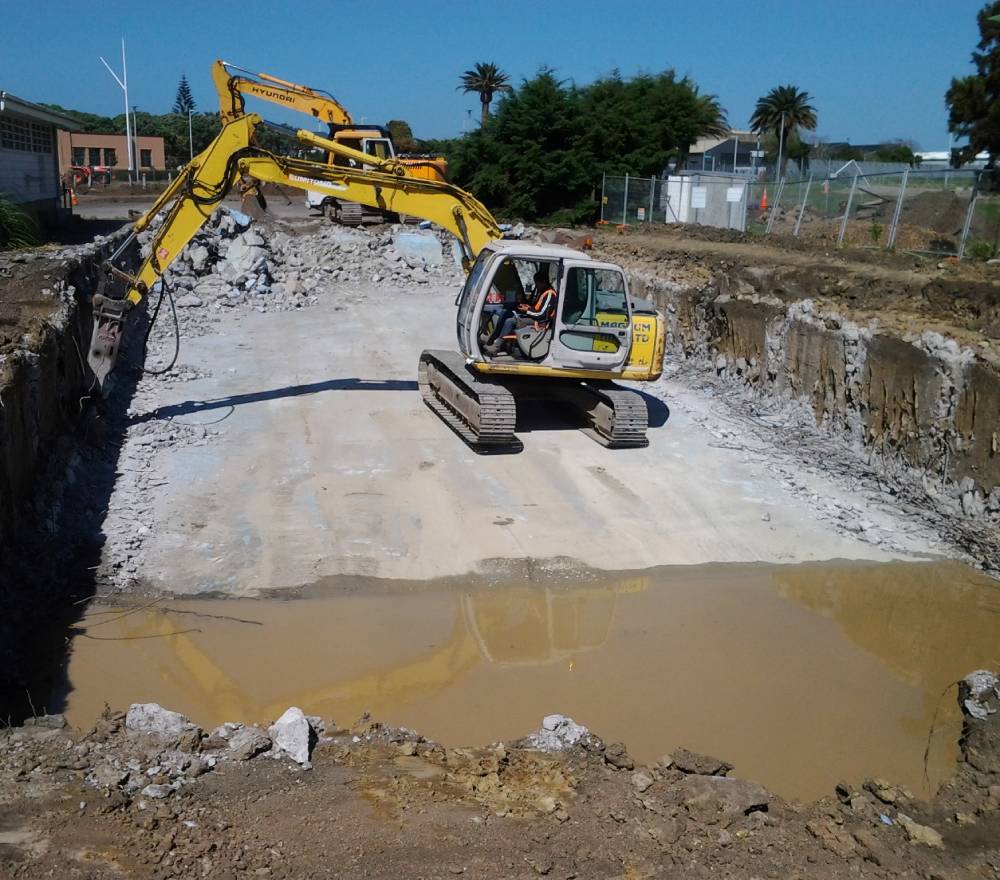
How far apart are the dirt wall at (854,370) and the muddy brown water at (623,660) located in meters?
1.86

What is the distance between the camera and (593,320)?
12109 millimetres

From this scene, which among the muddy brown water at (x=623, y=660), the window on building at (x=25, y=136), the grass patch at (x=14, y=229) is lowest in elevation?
the muddy brown water at (x=623, y=660)

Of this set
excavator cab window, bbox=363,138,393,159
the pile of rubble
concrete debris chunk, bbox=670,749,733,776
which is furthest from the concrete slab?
excavator cab window, bbox=363,138,393,159

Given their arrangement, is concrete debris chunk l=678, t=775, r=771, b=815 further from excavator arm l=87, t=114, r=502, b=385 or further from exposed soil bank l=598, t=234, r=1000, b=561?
excavator arm l=87, t=114, r=502, b=385

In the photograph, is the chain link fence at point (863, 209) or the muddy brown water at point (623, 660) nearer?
the muddy brown water at point (623, 660)

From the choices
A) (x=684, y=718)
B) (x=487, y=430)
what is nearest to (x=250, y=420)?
(x=487, y=430)

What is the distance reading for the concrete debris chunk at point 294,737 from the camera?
5.45 metres

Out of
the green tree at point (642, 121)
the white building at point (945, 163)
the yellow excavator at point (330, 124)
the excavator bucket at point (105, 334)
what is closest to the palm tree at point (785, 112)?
the white building at point (945, 163)

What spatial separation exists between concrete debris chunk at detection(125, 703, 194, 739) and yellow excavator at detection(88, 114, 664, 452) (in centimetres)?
632

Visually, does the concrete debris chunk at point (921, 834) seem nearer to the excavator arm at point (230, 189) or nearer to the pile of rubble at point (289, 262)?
the excavator arm at point (230, 189)

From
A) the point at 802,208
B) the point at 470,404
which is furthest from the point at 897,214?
the point at 470,404

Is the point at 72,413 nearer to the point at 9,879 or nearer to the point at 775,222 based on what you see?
the point at 9,879

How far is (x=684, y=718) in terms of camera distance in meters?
6.92

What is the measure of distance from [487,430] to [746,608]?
406cm
